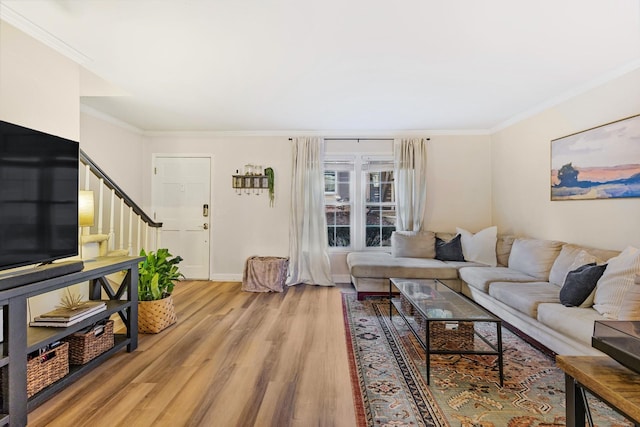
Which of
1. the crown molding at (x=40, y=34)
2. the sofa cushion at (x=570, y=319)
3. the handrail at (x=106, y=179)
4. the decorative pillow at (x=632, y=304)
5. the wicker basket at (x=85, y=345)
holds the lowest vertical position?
the wicker basket at (x=85, y=345)

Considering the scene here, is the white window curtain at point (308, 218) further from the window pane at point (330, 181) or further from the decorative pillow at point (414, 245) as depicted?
the decorative pillow at point (414, 245)

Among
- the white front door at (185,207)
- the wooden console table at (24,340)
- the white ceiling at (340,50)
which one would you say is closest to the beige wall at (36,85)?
the white ceiling at (340,50)

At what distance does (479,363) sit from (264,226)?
3536 mm

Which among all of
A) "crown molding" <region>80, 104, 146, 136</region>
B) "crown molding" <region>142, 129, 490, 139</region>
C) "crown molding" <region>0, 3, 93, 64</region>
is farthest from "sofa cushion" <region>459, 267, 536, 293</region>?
"crown molding" <region>80, 104, 146, 136</region>

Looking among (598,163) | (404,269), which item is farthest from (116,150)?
(598,163)

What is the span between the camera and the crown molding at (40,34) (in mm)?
1981

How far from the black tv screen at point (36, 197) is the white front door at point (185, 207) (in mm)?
2884

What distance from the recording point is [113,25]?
2146mm

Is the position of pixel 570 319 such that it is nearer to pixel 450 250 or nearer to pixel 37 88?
pixel 450 250

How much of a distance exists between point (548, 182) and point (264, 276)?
383 centimetres

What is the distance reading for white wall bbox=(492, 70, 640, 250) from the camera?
2.77 m

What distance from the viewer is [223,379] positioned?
217cm

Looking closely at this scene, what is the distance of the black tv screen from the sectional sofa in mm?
3039

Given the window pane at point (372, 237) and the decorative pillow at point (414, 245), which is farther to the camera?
the window pane at point (372, 237)
